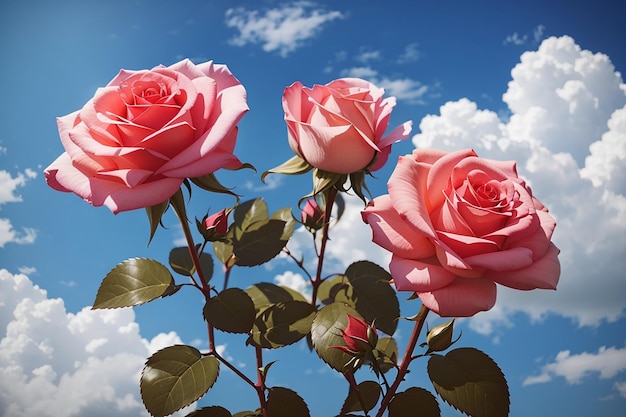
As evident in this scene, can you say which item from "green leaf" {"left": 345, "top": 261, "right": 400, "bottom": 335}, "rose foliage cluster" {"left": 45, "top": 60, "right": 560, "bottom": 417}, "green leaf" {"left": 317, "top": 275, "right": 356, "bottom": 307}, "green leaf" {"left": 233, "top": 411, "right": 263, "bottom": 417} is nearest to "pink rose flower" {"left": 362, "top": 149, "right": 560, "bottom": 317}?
"rose foliage cluster" {"left": 45, "top": 60, "right": 560, "bottom": 417}

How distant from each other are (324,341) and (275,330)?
0.14 meters

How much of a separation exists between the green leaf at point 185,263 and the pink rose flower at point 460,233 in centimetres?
42

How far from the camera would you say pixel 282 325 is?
3.96ft

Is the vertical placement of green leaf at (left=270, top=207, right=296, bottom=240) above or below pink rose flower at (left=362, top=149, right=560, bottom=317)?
above

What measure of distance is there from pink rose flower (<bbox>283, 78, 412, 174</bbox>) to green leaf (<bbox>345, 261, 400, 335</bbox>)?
0.22 meters

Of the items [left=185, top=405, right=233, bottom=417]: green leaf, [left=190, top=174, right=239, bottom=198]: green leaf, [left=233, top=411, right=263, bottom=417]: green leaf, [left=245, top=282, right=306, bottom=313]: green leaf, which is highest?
[left=245, top=282, right=306, bottom=313]: green leaf

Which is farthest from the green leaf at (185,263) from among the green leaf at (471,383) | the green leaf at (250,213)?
the green leaf at (471,383)

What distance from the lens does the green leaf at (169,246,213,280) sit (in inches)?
51.0

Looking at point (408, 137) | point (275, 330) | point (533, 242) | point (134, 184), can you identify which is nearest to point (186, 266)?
point (275, 330)

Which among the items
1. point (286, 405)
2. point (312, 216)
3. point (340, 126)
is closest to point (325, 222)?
point (312, 216)

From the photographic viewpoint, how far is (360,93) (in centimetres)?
126

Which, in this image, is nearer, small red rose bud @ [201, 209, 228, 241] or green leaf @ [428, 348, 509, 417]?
green leaf @ [428, 348, 509, 417]

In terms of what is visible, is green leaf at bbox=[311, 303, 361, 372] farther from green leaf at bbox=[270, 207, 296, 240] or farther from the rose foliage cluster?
green leaf at bbox=[270, 207, 296, 240]

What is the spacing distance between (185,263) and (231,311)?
22 cm
